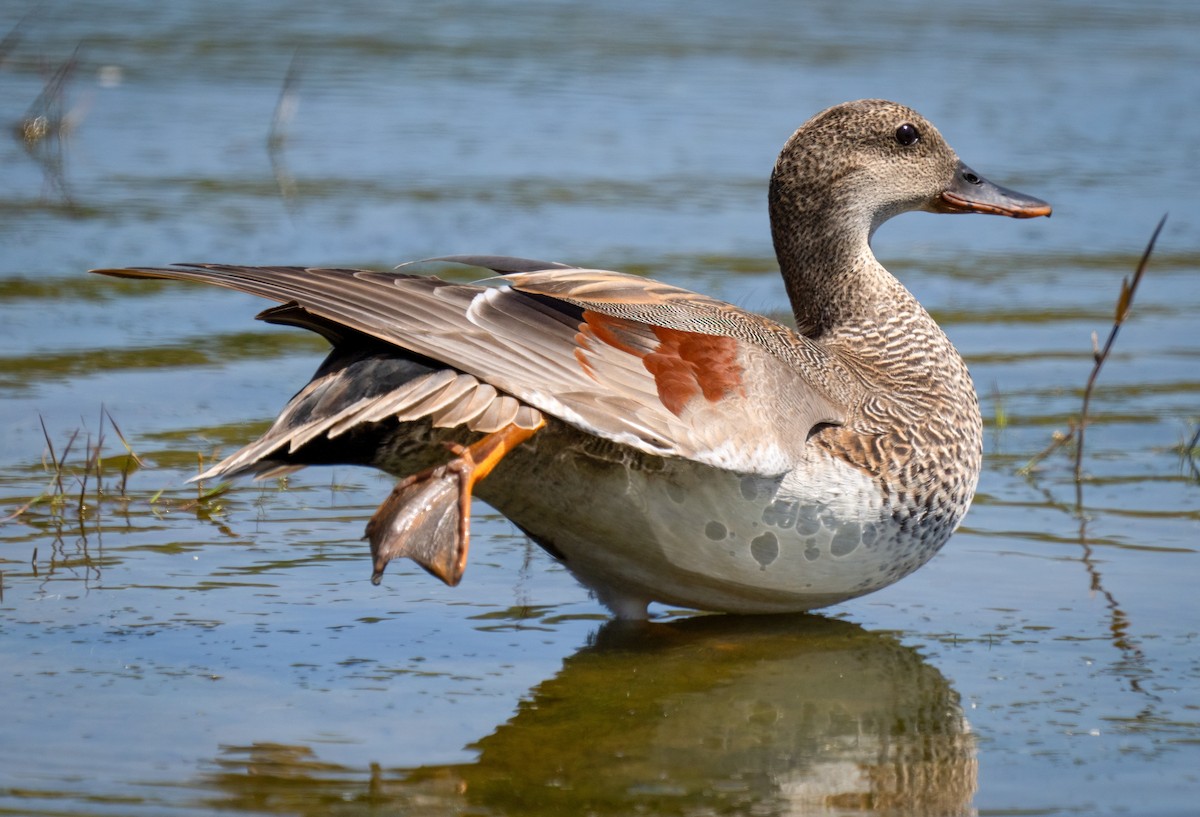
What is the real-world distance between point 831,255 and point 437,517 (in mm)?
1801

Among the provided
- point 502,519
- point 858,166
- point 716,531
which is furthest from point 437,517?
point 858,166

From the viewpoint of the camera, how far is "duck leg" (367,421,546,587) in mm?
3682

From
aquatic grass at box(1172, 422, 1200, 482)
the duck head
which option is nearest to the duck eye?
the duck head

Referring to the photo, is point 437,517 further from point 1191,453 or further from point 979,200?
point 1191,453

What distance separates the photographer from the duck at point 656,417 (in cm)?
371

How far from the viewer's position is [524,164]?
10.4 m

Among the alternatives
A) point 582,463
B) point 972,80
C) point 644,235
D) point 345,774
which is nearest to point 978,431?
point 582,463

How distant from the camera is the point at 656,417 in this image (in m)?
3.78

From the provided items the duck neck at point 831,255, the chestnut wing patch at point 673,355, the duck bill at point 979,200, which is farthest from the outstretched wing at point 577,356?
the duck bill at point 979,200

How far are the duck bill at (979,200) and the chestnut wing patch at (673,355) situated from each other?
1552 millimetres

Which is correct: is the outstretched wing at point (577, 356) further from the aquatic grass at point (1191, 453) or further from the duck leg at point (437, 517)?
the aquatic grass at point (1191, 453)

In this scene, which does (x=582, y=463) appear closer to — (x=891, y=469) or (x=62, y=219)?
(x=891, y=469)

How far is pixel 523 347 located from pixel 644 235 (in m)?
5.33

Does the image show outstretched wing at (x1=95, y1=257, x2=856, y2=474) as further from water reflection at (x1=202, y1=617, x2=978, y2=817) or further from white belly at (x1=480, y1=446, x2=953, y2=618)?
water reflection at (x1=202, y1=617, x2=978, y2=817)
